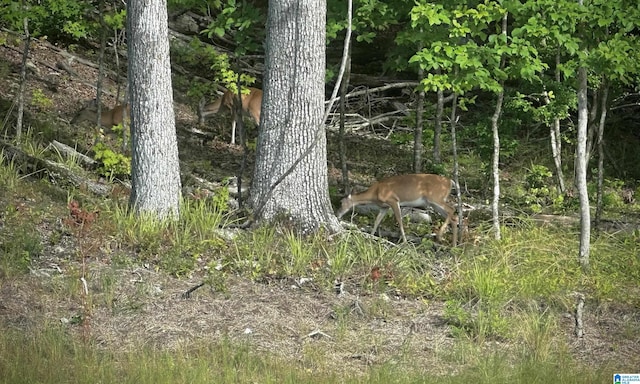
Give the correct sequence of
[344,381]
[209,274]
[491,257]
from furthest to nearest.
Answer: [491,257] < [209,274] < [344,381]

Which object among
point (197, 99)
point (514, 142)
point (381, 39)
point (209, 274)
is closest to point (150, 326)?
point (209, 274)

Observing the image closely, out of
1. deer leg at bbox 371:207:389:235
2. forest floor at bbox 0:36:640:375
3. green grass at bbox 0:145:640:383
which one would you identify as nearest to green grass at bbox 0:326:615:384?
green grass at bbox 0:145:640:383

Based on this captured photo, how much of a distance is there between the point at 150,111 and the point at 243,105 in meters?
6.27

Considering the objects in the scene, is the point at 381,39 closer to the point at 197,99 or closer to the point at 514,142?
the point at 197,99

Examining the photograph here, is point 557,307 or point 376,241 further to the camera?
point 376,241

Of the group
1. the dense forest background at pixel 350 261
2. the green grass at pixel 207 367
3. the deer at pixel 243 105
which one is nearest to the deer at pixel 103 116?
Answer: the dense forest background at pixel 350 261

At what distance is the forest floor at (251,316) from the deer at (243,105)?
22.3ft

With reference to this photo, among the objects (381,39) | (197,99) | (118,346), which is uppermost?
(381,39)

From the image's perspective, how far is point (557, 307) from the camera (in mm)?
10117

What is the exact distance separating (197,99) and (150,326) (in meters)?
10.7

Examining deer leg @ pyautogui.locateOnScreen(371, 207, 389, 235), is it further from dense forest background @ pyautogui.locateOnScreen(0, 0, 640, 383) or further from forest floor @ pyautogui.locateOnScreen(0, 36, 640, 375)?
forest floor @ pyautogui.locateOnScreen(0, 36, 640, 375)

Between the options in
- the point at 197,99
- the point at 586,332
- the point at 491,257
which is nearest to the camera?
the point at 586,332

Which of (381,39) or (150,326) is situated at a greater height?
(381,39)

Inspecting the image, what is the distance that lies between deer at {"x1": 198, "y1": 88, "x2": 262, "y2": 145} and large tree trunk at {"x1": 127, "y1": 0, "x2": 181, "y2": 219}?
582cm
